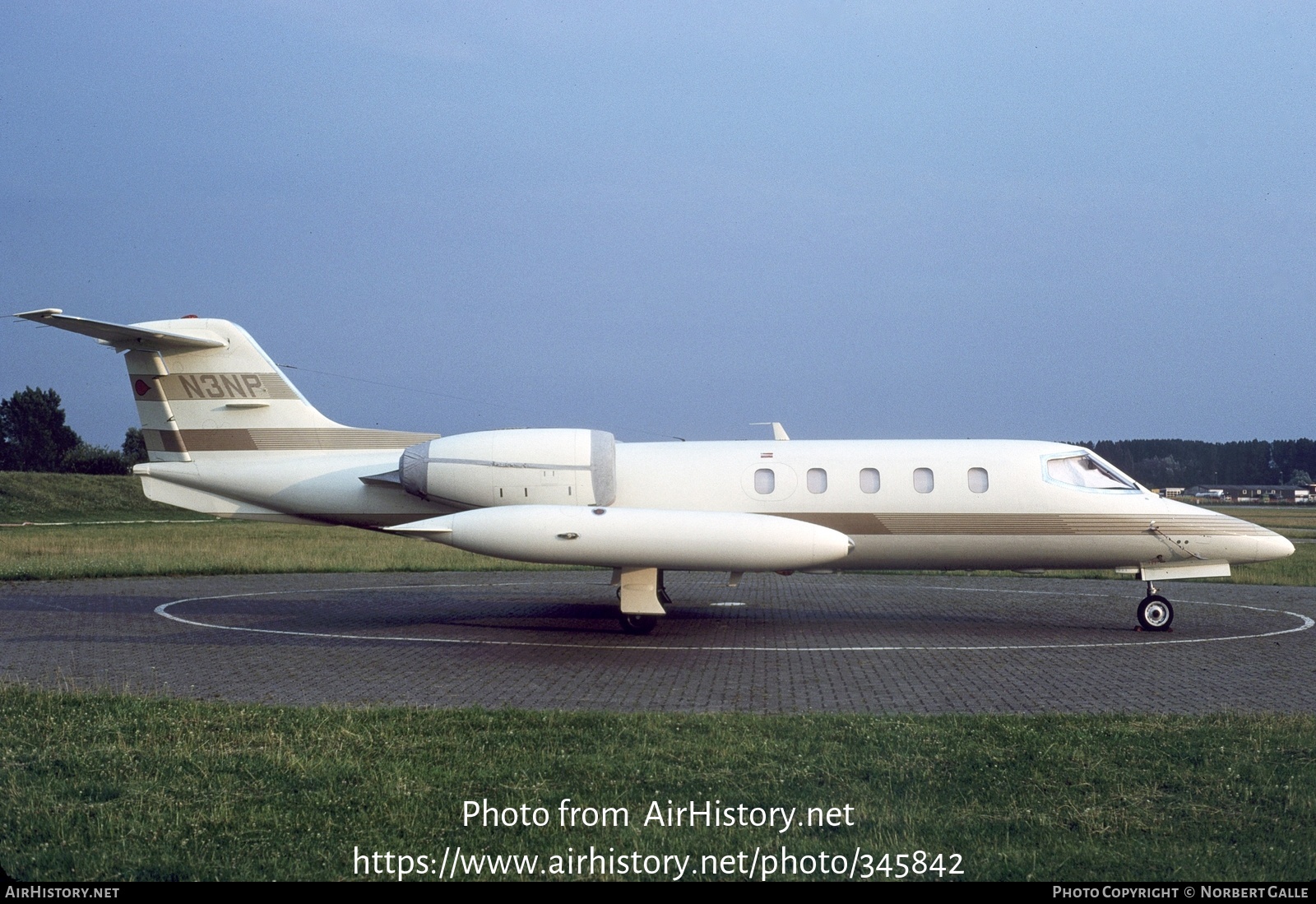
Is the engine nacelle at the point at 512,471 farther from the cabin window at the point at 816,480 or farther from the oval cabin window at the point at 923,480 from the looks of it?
the oval cabin window at the point at 923,480

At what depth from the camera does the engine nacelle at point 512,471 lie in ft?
56.3

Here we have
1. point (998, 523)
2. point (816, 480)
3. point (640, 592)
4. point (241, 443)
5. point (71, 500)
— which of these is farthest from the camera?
point (71, 500)

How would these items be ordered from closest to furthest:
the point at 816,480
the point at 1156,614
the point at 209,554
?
the point at 1156,614
the point at 816,480
the point at 209,554

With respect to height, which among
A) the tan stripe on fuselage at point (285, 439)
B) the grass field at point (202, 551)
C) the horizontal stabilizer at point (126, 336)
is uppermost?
the horizontal stabilizer at point (126, 336)

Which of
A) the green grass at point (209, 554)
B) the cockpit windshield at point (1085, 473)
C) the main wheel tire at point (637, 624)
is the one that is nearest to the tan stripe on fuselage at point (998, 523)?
the cockpit windshield at point (1085, 473)

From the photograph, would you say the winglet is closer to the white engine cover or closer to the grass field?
the white engine cover

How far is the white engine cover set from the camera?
15594mm

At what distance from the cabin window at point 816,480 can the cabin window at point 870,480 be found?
59 cm

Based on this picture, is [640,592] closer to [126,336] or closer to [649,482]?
[649,482]

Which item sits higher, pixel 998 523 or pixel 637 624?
pixel 998 523

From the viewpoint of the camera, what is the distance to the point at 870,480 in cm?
1780

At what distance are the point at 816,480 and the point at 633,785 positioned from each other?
10470 millimetres

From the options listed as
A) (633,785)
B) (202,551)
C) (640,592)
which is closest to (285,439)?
(640,592)

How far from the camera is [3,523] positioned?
6241 centimetres
